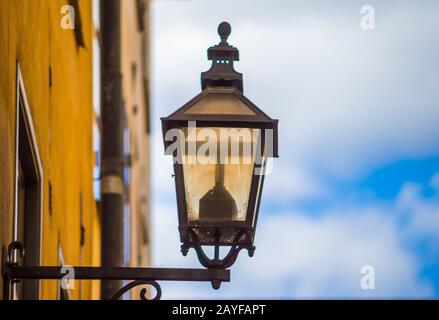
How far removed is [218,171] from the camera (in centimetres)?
725

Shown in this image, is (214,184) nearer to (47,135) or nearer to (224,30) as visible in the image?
(224,30)

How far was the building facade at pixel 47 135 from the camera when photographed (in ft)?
26.6

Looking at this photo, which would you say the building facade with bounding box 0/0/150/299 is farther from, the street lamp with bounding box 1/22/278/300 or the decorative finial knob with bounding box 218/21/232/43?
the decorative finial knob with bounding box 218/21/232/43

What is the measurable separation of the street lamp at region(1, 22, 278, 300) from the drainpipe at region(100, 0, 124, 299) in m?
6.13

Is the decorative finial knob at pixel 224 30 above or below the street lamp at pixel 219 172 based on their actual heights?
above

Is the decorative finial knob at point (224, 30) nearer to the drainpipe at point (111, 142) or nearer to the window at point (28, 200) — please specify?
the window at point (28, 200)

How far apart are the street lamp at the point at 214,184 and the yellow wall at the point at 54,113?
0.86 meters

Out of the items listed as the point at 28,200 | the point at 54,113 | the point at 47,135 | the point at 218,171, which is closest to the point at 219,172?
the point at 218,171

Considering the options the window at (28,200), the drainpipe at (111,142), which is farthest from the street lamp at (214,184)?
the drainpipe at (111,142)

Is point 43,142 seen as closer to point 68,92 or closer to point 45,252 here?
point 45,252

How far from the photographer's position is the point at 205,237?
7328 millimetres

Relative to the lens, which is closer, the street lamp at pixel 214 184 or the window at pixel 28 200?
the street lamp at pixel 214 184

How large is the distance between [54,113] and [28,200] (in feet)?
4.51
